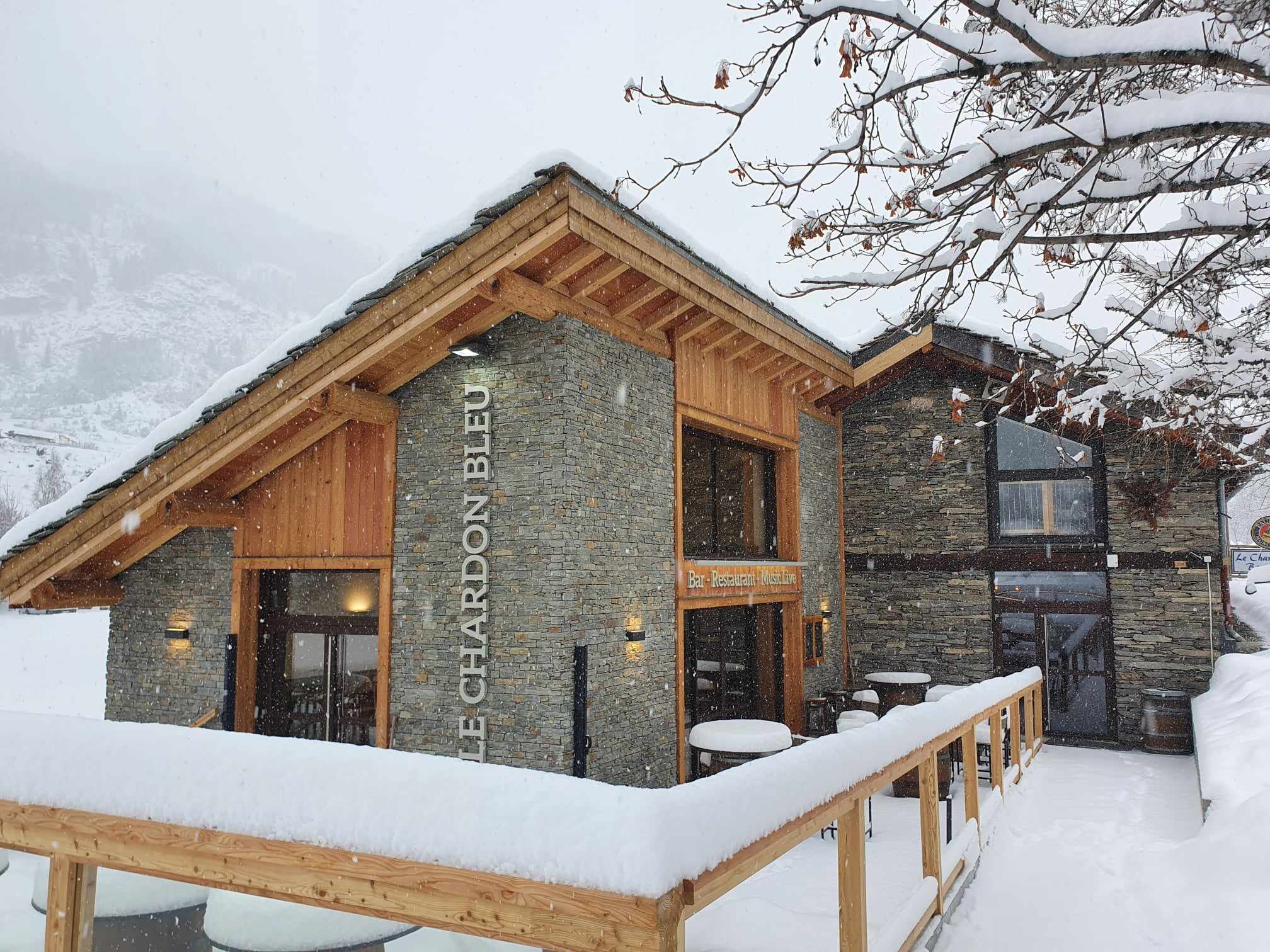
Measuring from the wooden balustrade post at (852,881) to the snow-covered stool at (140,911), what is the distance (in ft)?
7.15

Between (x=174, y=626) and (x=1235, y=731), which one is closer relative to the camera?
(x=1235, y=731)

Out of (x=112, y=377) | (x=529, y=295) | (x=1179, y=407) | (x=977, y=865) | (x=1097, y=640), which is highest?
(x=112, y=377)

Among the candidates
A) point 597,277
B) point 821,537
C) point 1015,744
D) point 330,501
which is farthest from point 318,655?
point 1015,744

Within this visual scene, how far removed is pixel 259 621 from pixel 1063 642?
9818 millimetres

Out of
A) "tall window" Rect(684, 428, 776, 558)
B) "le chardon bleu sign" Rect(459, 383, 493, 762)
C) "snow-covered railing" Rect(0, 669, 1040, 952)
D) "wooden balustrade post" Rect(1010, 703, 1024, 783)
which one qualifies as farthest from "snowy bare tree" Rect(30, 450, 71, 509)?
"snow-covered railing" Rect(0, 669, 1040, 952)

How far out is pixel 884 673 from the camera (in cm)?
1073

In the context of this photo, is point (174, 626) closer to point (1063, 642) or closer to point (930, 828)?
point (930, 828)

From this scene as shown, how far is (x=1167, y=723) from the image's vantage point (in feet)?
32.1

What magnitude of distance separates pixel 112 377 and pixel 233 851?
415ft

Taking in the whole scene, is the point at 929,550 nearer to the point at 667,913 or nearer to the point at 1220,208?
the point at 1220,208

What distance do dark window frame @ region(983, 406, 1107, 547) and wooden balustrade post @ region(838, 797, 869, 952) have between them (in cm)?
842

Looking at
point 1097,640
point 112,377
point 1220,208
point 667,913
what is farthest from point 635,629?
point 112,377

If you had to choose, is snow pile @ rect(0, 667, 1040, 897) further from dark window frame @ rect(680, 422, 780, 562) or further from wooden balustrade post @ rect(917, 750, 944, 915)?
dark window frame @ rect(680, 422, 780, 562)

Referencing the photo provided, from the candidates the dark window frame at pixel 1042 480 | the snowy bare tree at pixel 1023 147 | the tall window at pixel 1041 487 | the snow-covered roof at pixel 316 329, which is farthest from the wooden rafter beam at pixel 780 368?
the snowy bare tree at pixel 1023 147
